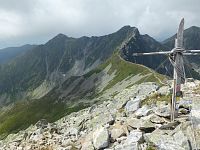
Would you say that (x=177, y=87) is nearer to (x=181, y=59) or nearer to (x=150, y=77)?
(x=181, y=59)

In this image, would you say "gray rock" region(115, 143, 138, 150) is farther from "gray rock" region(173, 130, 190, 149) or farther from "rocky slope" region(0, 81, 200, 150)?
"gray rock" region(173, 130, 190, 149)

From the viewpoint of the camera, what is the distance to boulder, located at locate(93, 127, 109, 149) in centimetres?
3778

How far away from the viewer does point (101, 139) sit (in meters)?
38.4

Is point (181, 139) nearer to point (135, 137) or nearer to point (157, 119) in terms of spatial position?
point (135, 137)

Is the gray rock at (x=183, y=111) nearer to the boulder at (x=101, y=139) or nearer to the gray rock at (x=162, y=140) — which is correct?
the gray rock at (x=162, y=140)

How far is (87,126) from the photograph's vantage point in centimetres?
5466

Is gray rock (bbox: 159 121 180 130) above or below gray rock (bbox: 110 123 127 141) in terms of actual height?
above

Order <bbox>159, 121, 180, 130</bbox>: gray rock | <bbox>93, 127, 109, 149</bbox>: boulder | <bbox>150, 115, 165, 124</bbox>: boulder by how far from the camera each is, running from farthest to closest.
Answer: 1. <bbox>150, 115, 165, 124</bbox>: boulder
2. <bbox>93, 127, 109, 149</bbox>: boulder
3. <bbox>159, 121, 180, 130</bbox>: gray rock

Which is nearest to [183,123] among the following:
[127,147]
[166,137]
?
[166,137]

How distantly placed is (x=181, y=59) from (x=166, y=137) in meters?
8.22

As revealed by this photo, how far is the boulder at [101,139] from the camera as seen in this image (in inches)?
1487

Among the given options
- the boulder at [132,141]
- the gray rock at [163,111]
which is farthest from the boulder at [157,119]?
the boulder at [132,141]

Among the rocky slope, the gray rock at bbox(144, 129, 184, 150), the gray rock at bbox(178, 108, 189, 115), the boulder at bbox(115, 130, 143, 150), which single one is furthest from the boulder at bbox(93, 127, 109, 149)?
the gray rock at bbox(178, 108, 189, 115)

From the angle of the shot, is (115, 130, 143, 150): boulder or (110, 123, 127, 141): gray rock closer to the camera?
(115, 130, 143, 150): boulder
